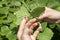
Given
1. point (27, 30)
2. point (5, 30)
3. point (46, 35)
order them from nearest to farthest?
point (27, 30), point (46, 35), point (5, 30)

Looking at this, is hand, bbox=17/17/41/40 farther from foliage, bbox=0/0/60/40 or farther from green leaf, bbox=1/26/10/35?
green leaf, bbox=1/26/10/35

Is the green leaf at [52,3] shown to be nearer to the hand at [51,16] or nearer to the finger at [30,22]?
the hand at [51,16]

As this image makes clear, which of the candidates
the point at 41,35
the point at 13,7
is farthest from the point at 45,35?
the point at 13,7

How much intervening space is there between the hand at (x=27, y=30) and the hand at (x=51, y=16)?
0.31 ft

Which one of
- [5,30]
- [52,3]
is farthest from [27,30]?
[52,3]

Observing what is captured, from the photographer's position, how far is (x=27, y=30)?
6.23 feet

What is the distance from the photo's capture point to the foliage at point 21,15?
6.82ft

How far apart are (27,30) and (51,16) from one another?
11.2 inches

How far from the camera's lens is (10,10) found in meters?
2.36

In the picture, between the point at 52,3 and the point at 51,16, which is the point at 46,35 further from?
the point at 52,3

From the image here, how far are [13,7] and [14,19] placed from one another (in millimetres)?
249

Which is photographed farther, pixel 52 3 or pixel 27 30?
pixel 52 3

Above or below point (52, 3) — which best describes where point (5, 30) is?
below

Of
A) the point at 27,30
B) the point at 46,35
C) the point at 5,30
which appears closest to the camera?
the point at 27,30
